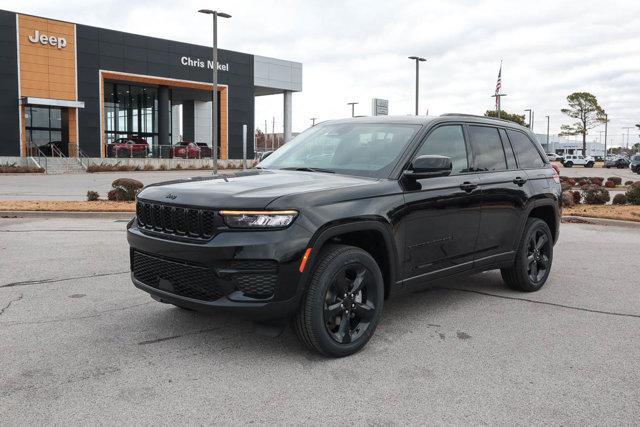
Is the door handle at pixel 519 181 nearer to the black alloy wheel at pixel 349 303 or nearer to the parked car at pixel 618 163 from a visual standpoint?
the black alloy wheel at pixel 349 303

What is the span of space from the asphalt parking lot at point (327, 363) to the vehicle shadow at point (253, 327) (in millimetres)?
20

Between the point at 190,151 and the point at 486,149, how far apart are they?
144ft

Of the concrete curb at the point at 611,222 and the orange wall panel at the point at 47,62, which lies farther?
the orange wall panel at the point at 47,62

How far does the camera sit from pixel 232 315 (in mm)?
3891

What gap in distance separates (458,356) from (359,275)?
928mm

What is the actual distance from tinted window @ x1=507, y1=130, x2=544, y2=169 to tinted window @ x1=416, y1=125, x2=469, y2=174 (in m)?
1.07

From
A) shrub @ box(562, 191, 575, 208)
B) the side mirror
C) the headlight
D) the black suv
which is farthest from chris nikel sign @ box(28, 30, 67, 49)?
the headlight

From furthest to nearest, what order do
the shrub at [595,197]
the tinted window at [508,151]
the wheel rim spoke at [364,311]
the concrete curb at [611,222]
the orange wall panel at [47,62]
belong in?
the orange wall panel at [47,62], the shrub at [595,197], the concrete curb at [611,222], the tinted window at [508,151], the wheel rim spoke at [364,311]

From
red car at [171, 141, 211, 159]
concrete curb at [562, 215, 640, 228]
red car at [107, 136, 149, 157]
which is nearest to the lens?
concrete curb at [562, 215, 640, 228]

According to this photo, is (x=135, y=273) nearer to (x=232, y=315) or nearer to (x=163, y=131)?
(x=232, y=315)

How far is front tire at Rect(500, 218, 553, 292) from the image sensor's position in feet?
20.1

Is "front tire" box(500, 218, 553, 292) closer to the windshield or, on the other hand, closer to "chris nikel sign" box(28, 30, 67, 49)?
the windshield

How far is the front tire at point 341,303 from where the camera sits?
13.1 ft

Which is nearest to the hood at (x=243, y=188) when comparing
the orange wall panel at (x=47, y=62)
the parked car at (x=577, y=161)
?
the orange wall panel at (x=47, y=62)
